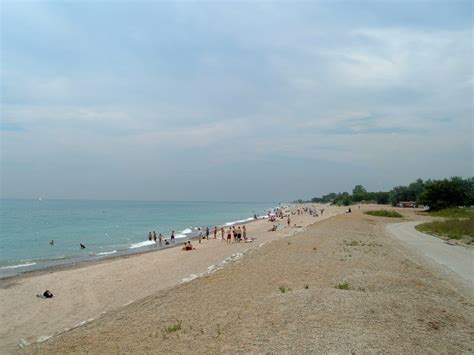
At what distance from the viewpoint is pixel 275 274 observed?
15469mm

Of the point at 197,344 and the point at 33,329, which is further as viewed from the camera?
the point at 33,329

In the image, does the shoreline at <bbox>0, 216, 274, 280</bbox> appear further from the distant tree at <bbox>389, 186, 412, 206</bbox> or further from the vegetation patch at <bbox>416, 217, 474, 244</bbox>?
the distant tree at <bbox>389, 186, 412, 206</bbox>

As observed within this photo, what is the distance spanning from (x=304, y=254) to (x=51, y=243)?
106ft

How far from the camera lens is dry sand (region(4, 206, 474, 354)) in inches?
307

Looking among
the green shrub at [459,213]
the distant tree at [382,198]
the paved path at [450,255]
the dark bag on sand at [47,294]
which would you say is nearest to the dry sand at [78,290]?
the dark bag on sand at [47,294]

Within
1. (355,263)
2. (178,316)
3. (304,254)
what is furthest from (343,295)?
(304,254)

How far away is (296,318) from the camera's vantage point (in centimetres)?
910

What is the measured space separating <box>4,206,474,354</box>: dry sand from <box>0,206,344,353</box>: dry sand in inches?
129

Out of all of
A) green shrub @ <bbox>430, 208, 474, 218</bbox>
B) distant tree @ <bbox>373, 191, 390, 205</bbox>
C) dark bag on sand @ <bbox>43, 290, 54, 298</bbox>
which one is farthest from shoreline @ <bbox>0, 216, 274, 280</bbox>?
distant tree @ <bbox>373, 191, 390, 205</bbox>

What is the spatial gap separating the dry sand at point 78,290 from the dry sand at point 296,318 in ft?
10.8

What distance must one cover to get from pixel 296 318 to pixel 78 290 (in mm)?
14403

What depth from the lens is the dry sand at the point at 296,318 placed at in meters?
7.80

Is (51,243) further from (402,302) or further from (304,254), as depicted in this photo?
(402,302)

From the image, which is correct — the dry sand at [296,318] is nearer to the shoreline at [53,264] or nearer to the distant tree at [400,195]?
the shoreline at [53,264]
